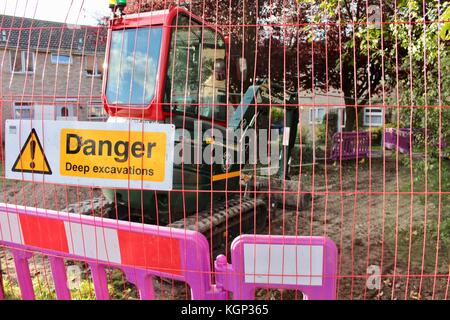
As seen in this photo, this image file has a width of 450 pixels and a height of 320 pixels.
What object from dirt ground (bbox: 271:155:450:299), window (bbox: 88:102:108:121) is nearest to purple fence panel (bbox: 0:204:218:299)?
dirt ground (bbox: 271:155:450:299)

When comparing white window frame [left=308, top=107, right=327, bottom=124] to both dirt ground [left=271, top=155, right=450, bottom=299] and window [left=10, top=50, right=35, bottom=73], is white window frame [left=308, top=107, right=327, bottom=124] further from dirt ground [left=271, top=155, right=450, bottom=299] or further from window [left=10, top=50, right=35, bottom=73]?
window [left=10, top=50, right=35, bottom=73]

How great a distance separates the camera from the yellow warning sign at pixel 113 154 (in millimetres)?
2418

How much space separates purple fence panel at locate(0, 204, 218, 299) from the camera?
7.67 feet

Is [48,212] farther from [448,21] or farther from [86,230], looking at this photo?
[448,21]

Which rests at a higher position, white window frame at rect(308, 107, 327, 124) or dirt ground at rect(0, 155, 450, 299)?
white window frame at rect(308, 107, 327, 124)

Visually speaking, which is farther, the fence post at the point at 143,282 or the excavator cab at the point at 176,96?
the excavator cab at the point at 176,96

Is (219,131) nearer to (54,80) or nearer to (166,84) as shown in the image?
(166,84)

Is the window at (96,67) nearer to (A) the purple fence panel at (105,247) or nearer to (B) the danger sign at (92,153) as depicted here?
(B) the danger sign at (92,153)

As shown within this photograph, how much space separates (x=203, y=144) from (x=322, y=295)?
2.51 m

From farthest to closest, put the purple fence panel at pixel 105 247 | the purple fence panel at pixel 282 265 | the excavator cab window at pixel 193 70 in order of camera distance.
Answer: the excavator cab window at pixel 193 70
the purple fence panel at pixel 105 247
the purple fence panel at pixel 282 265

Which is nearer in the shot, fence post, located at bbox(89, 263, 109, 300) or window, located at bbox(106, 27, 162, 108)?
fence post, located at bbox(89, 263, 109, 300)

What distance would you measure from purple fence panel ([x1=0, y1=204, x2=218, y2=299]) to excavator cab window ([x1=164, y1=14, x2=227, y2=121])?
1706 millimetres

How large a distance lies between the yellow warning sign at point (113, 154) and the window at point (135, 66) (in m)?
1.43

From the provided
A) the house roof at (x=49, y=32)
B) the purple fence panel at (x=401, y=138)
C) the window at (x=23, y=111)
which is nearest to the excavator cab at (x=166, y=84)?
the house roof at (x=49, y=32)
